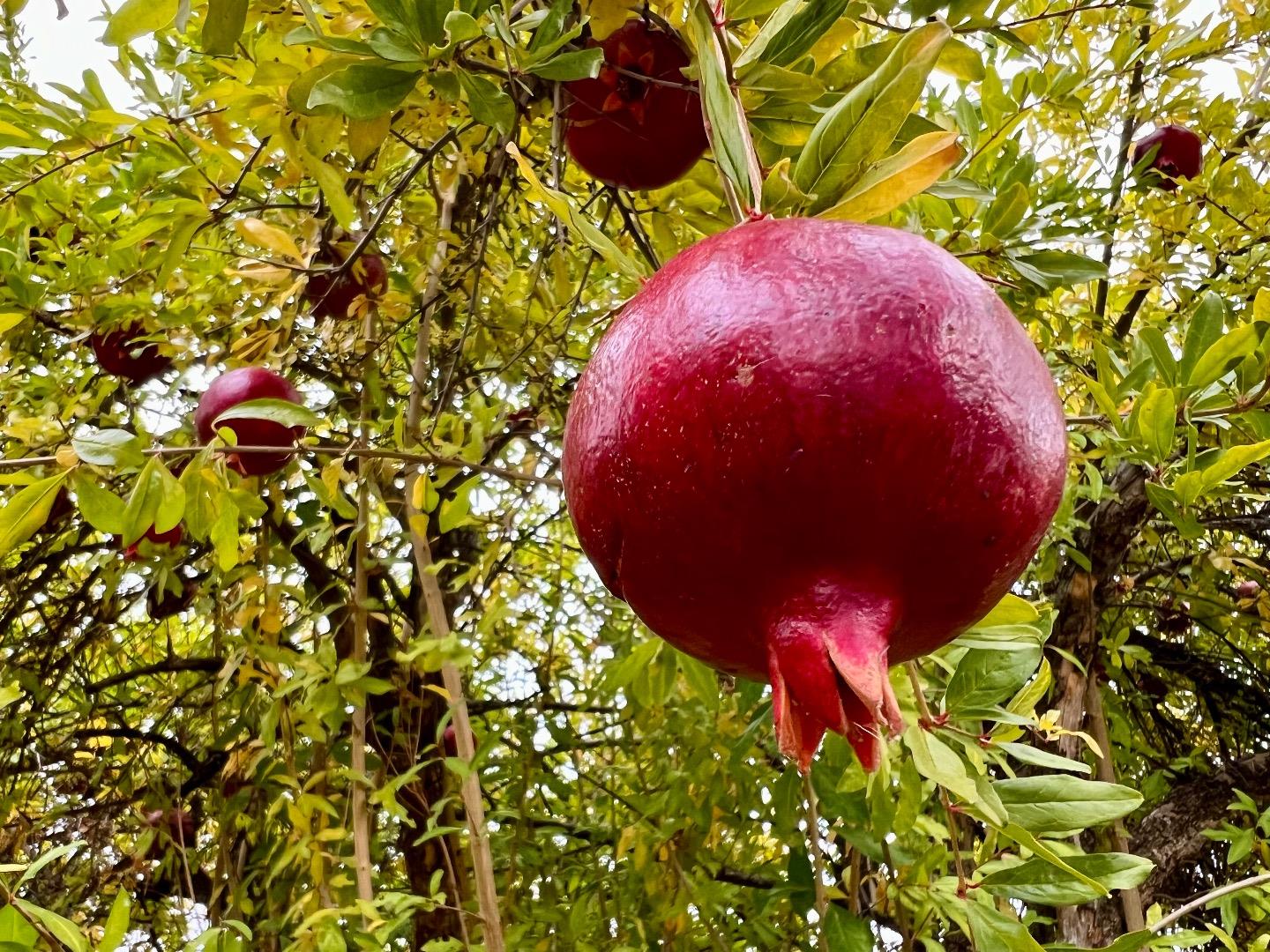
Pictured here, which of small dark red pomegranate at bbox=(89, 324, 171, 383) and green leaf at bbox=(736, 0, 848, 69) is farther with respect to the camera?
small dark red pomegranate at bbox=(89, 324, 171, 383)

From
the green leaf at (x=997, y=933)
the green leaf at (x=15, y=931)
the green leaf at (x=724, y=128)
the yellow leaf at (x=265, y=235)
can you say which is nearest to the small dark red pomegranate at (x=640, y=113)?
the green leaf at (x=724, y=128)

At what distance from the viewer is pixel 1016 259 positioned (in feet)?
2.94

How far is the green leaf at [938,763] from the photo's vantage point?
460mm

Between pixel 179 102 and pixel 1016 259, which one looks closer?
pixel 1016 259

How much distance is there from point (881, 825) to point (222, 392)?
2.58 feet

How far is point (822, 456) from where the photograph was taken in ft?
1.13

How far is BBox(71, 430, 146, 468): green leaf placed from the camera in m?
0.72

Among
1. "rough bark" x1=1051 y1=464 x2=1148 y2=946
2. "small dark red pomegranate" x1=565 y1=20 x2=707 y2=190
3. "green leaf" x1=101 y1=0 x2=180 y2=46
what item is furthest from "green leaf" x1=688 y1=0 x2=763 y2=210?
"rough bark" x1=1051 y1=464 x2=1148 y2=946

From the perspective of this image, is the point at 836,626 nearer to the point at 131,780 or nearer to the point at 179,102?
the point at 179,102

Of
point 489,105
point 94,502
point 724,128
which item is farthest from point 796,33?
point 94,502

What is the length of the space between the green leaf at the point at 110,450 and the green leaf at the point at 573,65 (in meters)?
0.41

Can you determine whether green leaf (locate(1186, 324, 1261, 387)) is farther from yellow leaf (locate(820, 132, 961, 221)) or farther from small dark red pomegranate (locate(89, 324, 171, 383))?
small dark red pomegranate (locate(89, 324, 171, 383))

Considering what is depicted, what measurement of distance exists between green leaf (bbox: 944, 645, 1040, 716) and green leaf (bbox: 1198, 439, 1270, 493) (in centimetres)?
Answer: 18

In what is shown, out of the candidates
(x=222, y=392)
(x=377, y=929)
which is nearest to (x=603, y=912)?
(x=377, y=929)
